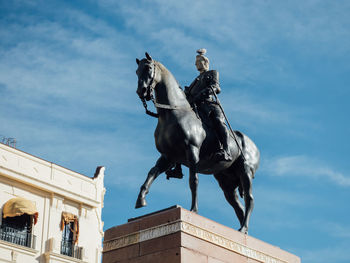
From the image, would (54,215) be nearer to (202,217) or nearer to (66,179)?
(66,179)

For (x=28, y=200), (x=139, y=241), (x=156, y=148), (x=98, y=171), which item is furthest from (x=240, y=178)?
(x=98, y=171)

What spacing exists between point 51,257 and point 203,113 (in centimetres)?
2134

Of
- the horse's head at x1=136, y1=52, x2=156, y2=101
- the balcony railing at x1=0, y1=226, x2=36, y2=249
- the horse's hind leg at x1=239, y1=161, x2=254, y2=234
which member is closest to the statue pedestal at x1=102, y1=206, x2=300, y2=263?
the horse's hind leg at x1=239, y1=161, x2=254, y2=234

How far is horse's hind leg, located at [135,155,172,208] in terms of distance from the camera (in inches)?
477

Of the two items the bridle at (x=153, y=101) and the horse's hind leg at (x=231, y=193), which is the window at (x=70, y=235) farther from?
the bridle at (x=153, y=101)

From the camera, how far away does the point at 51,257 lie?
3275cm

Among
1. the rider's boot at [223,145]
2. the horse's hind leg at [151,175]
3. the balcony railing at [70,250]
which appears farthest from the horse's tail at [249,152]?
the balcony railing at [70,250]

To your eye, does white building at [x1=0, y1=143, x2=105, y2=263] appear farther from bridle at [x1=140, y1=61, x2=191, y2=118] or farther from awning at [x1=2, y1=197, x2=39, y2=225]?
bridle at [x1=140, y1=61, x2=191, y2=118]

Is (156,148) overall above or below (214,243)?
above

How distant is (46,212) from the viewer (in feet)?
111

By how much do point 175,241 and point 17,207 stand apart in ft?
71.4

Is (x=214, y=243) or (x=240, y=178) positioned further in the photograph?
(x=240, y=178)

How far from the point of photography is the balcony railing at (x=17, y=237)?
104ft

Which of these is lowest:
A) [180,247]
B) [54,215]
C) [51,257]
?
[180,247]
